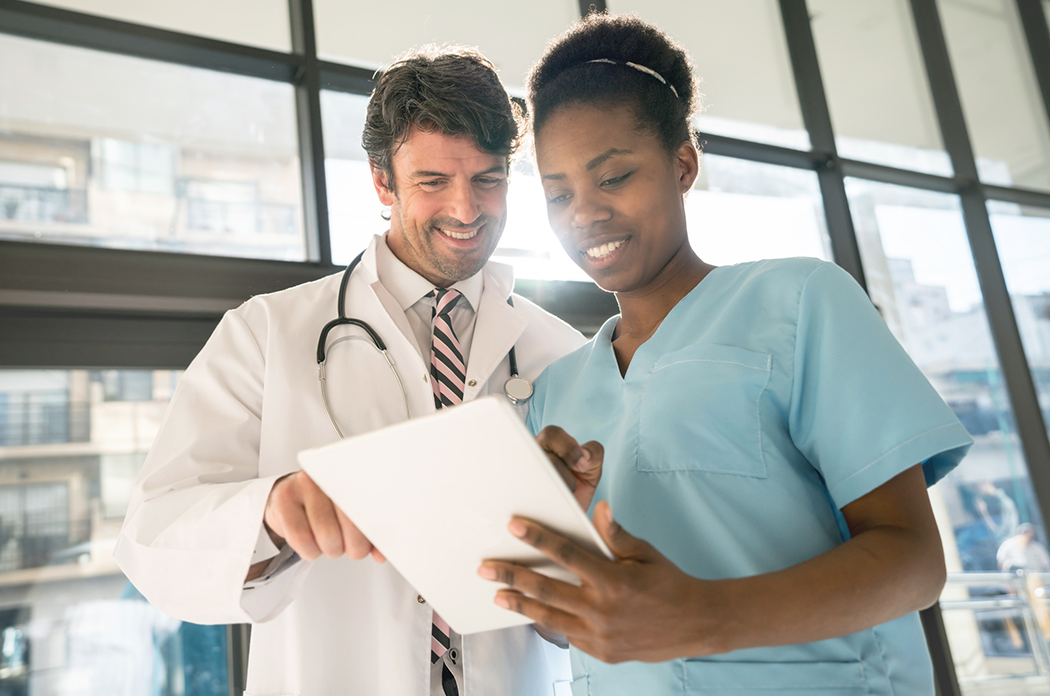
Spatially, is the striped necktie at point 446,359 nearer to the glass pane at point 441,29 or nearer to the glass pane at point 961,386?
the glass pane at point 441,29

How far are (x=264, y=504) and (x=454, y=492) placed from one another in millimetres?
398

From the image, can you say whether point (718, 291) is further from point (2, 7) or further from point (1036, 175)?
point (1036, 175)

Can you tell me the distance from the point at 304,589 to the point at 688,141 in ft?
3.05

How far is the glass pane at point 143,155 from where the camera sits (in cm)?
181

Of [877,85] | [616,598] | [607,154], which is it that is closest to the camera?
[616,598]

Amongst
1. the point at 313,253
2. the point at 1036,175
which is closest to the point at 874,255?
the point at 1036,175

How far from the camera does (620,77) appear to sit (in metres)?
1.09

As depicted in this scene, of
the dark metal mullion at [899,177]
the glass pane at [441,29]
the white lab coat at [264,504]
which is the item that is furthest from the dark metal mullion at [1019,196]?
the white lab coat at [264,504]

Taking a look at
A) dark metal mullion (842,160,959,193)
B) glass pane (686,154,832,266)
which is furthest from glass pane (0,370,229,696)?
dark metal mullion (842,160,959,193)

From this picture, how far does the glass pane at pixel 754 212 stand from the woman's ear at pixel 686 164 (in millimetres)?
1628

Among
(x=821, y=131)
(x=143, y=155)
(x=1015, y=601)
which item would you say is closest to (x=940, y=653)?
(x=1015, y=601)

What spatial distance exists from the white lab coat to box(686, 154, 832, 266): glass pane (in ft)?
5.22

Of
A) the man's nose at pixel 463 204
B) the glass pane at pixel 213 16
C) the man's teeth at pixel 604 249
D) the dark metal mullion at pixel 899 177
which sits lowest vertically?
the man's teeth at pixel 604 249

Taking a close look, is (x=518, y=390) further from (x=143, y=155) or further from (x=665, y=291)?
(x=143, y=155)
